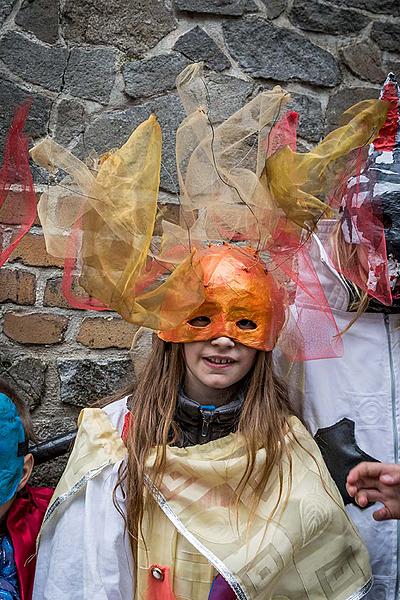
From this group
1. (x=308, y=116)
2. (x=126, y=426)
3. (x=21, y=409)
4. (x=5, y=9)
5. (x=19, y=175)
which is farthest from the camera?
(x=308, y=116)

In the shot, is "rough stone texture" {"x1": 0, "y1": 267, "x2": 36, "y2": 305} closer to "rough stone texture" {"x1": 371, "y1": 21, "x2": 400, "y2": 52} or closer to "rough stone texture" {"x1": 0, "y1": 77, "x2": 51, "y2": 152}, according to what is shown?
"rough stone texture" {"x1": 0, "y1": 77, "x2": 51, "y2": 152}

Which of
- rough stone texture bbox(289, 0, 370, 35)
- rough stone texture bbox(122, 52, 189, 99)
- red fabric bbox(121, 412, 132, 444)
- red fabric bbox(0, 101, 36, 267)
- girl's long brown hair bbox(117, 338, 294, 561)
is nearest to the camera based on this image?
red fabric bbox(0, 101, 36, 267)

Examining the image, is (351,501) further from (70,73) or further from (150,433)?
(70,73)

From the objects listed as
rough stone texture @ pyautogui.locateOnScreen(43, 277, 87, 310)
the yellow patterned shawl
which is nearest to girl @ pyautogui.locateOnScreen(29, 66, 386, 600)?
the yellow patterned shawl

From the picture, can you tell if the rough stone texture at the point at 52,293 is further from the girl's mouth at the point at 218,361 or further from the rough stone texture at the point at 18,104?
the girl's mouth at the point at 218,361

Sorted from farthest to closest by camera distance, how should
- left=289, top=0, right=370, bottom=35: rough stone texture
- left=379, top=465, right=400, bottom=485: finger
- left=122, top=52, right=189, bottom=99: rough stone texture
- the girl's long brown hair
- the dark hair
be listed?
left=289, top=0, right=370, bottom=35: rough stone texture → left=122, top=52, right=189, bottom=99: rough stone texture → the dark hair → the girl's long brown hair → left=379, top=465, right=400, bottom=485: finger

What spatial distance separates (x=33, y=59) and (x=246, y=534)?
1.74m

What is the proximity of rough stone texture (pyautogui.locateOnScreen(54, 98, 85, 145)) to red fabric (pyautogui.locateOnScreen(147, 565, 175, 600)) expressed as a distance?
152cm

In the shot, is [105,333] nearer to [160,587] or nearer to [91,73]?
[91,73]

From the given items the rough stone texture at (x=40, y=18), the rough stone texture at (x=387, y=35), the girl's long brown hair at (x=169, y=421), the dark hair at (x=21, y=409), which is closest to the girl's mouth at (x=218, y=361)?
the girl's long brown hair at (x=169, y=421)

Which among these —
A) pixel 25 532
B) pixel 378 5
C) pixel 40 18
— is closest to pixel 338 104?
pixel 378 5

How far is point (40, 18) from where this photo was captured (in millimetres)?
2623

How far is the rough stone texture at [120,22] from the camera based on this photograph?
265 centimetres

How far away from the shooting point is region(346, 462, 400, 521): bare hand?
1.53 m
